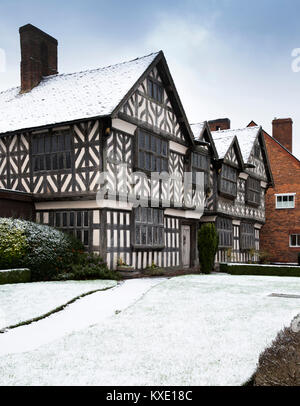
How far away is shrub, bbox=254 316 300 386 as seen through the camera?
468cm

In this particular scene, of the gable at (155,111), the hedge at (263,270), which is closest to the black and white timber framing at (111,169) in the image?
the gable at (155,111)

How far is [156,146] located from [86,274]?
667 cm

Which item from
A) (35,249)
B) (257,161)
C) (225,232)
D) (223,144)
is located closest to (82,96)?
(35,249)

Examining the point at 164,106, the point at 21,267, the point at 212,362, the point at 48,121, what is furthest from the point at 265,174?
the point at 212,362

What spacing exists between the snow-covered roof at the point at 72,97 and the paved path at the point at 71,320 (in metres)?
6.73

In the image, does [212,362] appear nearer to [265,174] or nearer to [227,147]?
[227,147]

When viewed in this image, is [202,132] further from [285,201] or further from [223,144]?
[285,201]

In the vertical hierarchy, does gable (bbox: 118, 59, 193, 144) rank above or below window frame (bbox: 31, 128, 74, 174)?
above

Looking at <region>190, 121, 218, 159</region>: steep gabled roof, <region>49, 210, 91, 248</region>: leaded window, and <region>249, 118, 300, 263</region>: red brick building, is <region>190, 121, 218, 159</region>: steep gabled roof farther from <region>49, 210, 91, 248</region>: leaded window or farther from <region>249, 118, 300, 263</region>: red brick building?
→ <region>249, 118, 300, 263</region>: red brick building

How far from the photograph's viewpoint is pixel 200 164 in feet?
73.3

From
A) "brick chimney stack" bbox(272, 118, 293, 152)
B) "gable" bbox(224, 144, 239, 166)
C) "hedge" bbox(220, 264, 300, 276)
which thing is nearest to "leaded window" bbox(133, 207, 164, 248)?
"hedge" bbox(220, 264, 300, 276)

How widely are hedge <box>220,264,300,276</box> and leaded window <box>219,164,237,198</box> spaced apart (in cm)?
535

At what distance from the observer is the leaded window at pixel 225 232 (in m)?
24.9

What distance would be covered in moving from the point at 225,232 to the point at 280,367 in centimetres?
2086
